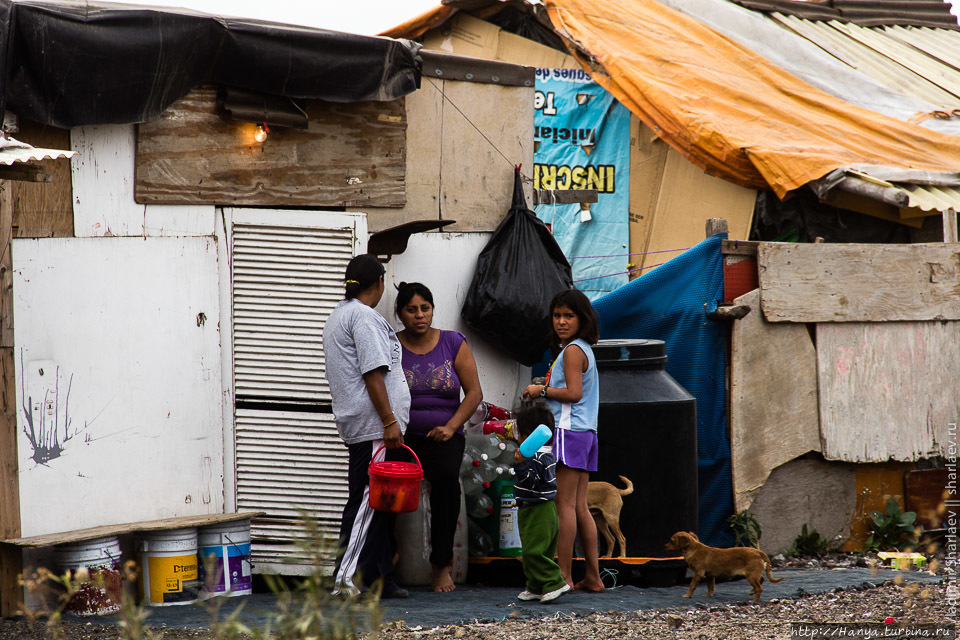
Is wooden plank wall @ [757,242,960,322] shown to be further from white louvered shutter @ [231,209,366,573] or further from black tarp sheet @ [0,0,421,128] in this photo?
white louvered shutter @ [231,209,366,573]

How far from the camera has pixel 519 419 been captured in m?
5.45

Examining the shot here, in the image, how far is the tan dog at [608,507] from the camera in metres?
5.85

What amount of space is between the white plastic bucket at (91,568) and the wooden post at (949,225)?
684cm

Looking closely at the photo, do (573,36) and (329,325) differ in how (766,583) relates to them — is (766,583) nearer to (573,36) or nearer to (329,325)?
(329,325)

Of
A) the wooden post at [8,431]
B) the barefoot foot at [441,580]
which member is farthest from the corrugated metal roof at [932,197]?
the wooden post at [8,431]

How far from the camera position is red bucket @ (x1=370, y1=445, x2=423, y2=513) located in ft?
16.9

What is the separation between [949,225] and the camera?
27.2ft

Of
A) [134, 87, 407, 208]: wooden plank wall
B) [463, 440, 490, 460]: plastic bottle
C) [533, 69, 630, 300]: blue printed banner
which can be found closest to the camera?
[134, 87, 407, 208]: wooden plank wall

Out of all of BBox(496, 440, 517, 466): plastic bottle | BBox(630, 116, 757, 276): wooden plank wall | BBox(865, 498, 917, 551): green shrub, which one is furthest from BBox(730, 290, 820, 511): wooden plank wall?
BBox(630, 116, 757, 276): wooden plank wall

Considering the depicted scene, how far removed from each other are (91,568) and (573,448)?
8.37 feet

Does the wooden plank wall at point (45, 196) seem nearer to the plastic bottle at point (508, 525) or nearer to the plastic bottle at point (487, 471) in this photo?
the plastic bottle at point (487, 471)

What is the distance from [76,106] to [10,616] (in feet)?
8.55

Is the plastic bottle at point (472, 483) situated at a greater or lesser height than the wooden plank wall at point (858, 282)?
lesser

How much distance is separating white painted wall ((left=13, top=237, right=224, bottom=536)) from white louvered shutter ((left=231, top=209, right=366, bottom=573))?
0.18 metres
